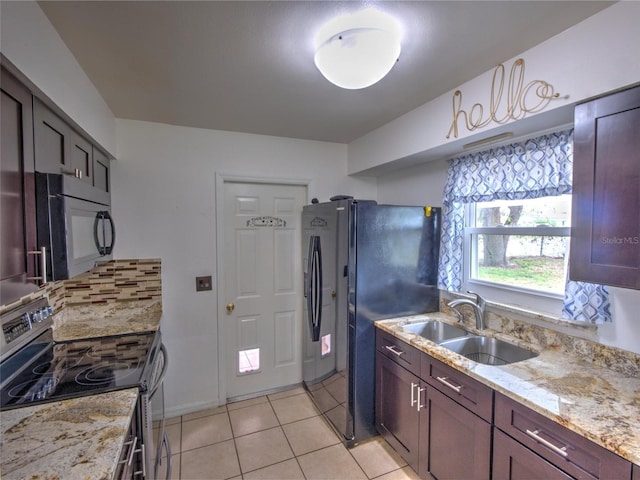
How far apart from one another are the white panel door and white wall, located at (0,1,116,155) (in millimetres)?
1179

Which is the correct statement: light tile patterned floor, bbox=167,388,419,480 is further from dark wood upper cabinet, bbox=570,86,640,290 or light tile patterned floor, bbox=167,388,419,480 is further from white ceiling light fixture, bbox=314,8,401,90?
white ceiling light fixture, bbox=314,8,401,90

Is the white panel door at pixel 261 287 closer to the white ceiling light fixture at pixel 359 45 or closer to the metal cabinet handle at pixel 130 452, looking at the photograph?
the metal cabinet handle at pixel 130 452

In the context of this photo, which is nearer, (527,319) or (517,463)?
(517,463)

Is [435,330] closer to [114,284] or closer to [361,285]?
[361,285]

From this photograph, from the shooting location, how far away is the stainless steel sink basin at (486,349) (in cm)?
181

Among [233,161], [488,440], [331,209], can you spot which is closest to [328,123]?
[331,209]

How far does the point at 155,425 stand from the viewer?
1.69 metres

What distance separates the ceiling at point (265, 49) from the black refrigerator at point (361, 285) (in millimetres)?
751

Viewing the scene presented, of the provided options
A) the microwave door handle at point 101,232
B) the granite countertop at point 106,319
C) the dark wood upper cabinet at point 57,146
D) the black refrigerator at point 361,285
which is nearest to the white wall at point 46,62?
the dark wood upper cabinet at point 57,146

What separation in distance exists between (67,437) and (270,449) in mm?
1486

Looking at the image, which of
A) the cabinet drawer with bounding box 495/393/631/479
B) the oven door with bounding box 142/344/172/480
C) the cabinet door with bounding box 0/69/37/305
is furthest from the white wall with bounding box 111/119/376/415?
the cabinet drawer with bounding box 495/393/631/479

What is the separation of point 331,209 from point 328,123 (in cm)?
70

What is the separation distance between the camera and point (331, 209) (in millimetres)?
2297

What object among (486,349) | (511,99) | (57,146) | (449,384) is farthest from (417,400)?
(57,146)
